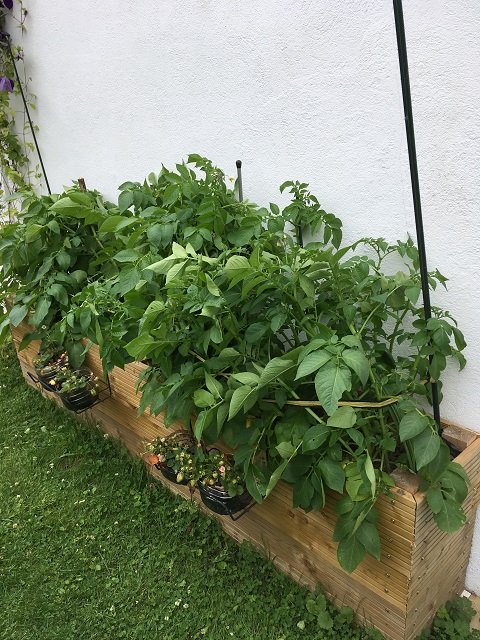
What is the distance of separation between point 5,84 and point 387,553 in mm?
3376

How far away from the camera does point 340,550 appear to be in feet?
4.32

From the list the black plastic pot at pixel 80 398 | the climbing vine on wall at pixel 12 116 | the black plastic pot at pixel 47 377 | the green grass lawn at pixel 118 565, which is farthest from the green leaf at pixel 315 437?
the climbing vine on wall at pixel 12 116

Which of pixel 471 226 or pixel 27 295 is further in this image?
pixel 27 295

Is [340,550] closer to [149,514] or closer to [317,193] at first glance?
[149,514]

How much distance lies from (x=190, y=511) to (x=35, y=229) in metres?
1.29

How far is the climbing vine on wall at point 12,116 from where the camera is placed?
Answer: 3.22 m

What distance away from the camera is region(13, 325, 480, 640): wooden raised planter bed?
4.32 feet

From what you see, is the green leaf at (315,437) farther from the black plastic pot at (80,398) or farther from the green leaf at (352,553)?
the black plastic pot at (80,398)

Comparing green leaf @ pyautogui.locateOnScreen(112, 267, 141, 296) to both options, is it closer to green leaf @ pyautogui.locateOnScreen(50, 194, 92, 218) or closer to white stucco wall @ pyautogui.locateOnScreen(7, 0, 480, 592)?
green leaf @ pyautogui.locateOnScreen(50, 194, 92, 218)

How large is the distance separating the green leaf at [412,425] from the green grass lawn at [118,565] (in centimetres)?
74

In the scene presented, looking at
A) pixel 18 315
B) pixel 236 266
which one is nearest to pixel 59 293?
pixel 18 315

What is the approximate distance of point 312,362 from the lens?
1146mm

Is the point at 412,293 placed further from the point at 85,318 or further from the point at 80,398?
the point at 80,398

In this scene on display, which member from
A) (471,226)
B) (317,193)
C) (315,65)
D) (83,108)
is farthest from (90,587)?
(83,108)
